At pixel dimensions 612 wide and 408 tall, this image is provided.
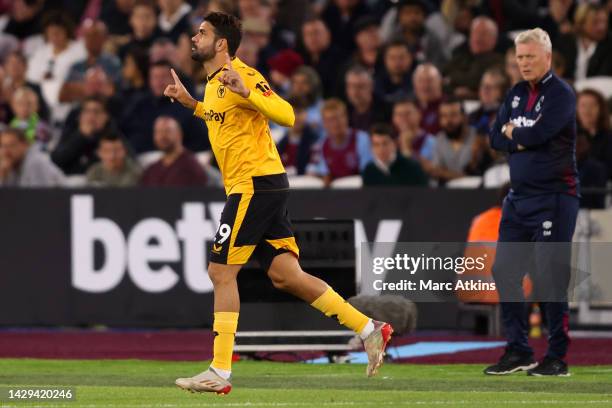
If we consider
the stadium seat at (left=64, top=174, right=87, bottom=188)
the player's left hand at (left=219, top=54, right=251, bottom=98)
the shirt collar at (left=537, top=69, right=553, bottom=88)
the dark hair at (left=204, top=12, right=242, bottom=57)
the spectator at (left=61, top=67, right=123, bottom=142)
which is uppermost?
the dark hair at (left=204, top=12, right=242, bottom=57)

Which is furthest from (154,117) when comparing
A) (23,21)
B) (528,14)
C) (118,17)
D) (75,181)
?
(23,21)

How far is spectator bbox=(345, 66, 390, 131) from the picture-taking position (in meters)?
17.6

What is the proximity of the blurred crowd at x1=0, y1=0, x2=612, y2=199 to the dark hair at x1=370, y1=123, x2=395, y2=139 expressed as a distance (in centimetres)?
Answer: 2

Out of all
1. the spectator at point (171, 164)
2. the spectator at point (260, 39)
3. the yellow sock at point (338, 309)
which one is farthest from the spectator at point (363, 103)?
the yellow sock at point (338, 309)

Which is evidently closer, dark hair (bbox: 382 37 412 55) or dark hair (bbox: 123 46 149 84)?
dark hair (bbox: 382 37 412 55)

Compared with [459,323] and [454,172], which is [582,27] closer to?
[454,172]

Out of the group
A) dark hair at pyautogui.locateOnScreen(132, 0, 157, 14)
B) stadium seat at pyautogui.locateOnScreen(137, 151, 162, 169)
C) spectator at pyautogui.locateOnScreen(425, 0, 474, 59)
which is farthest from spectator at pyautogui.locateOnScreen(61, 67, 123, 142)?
spectator at pyautogui.locateOnScreen(425, 0, 474, 59)

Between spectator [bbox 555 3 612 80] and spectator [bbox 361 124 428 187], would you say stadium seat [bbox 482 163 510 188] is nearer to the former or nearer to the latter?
spectator [bbox 361 124 428 187]

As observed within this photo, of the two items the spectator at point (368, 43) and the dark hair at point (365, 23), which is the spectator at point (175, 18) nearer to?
the dark hair at point (365, 23)

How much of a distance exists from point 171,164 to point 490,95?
11.4ft

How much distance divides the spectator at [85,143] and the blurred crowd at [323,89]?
0.02m

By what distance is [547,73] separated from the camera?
1089 centimetres

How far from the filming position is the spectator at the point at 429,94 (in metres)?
17.3

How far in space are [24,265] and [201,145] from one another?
264cm
